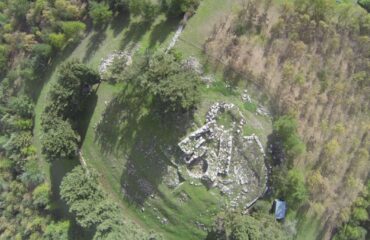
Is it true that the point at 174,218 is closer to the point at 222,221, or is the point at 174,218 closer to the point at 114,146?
the point at 222,221

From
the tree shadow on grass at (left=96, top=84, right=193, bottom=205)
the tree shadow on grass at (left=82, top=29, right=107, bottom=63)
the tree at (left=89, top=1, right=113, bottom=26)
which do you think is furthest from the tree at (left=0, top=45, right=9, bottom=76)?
the tree shadow on grass at (left=96, top=84, right=193, bottom=205)

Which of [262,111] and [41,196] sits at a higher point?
[262,111]

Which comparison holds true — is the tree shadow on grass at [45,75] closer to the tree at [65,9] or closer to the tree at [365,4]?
the tree at [65,9]

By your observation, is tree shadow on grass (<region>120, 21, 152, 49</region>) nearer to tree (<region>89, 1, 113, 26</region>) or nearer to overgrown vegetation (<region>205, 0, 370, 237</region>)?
tree (<region>89, 1, 113, 26</region>)

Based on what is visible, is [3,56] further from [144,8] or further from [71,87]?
[144,8]

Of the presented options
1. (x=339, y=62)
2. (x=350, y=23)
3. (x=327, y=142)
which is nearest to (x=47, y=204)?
(x=327, y=142)

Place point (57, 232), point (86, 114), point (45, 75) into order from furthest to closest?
point (45, 75), point (86, 114), point (57, 232)

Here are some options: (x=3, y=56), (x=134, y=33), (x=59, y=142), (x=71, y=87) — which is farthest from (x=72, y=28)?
(x=59, y=142)
